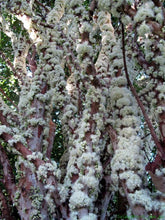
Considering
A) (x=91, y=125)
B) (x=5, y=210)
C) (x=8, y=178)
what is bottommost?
(x=5, y=210)

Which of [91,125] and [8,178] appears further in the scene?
[8,178]

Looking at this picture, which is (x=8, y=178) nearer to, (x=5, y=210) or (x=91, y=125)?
Result: (x=5, y=210)

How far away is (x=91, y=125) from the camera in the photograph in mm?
3090

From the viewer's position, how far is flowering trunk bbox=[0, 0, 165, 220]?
2527 millimetres

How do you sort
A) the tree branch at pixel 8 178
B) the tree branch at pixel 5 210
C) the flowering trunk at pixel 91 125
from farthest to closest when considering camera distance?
the tree branch at pixel 5 210 → the tree branch at pixel 8 178 → the flowering trunk at pixel 91 125

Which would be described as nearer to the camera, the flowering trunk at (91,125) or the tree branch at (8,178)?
the flowering trunk at (91,125)

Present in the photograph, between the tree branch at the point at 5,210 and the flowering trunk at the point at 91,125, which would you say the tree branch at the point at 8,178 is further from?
the tree branch at the point at 5,210

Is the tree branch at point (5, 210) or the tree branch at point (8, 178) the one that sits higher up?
the tree branch at point (8, 178)

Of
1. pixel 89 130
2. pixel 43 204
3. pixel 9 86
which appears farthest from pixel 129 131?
pixel 9 86

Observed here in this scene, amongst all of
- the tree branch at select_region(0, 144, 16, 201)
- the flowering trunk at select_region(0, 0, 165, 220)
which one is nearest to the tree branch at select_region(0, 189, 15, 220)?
the flowering trunk at select_region(0, 0, 165, 220)

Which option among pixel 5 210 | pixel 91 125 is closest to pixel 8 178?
pixel 5 210

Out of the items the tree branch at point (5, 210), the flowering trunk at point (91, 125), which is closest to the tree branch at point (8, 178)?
the flowering trunk at point (91, 125)

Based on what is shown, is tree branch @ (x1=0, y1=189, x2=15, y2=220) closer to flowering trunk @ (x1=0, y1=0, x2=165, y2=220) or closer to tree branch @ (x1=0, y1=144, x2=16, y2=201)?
flowering trunk @ (x1=0, y1=0, x2=165, y2=220)

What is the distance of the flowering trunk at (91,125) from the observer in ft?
8.29
